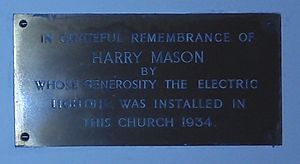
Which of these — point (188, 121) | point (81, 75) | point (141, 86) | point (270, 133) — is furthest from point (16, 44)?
point (270, 133)

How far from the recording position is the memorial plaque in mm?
2195

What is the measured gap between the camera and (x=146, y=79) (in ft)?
7.22

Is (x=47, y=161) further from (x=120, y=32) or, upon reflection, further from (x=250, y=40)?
(x=250, y=40)

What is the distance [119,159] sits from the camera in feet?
7.27

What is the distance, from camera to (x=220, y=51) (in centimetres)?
221

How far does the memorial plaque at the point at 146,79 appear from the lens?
7.20ft

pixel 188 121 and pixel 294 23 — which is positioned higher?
pixel 294 23

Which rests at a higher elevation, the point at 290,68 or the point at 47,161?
the point at 290,68

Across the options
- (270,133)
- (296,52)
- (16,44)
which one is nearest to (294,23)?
(296,52)

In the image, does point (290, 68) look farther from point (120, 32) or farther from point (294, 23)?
point (120, 32)

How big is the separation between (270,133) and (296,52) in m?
0.21

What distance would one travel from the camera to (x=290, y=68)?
2.21 m

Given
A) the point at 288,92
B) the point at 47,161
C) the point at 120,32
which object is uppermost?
the point at 120,32

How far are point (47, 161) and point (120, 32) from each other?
37cm
